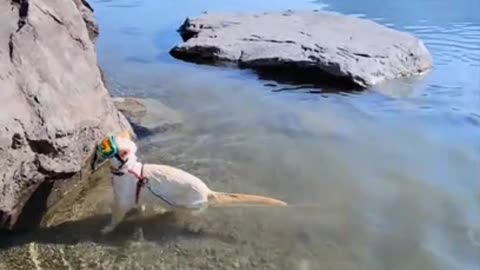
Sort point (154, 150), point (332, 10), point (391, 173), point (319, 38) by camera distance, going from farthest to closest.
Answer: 1. point (332, 10)
2. point (319, 38)
3. point (154, 150)
4. point (391, 173)

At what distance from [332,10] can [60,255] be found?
1007cm

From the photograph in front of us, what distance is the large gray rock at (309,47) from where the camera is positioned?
27.5 feet

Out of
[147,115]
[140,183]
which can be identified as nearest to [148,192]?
[140,183]

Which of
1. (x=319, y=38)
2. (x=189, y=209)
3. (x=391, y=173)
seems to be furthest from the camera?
(x=319, y=38)

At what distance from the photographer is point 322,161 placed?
569cm

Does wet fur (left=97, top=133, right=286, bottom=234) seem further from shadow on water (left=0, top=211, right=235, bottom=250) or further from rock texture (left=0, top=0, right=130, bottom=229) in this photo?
rock texture (left=0, top=0, right=130, bottom=229)

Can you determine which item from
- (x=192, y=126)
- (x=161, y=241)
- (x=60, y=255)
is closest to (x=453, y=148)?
(x=192, y=126)

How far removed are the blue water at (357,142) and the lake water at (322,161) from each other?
14mm

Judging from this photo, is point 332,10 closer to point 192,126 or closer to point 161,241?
point 192,126

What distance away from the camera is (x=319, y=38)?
9430 millimetres

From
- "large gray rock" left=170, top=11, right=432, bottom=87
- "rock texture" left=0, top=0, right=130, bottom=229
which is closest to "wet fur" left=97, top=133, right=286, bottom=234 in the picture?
"rock texture" left=0, top=0, right=130, bottom=229

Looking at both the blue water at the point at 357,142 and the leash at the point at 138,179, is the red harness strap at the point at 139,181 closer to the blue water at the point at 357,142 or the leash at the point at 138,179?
the leash at the point at 138,179

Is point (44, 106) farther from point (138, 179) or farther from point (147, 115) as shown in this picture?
point (147, 115)

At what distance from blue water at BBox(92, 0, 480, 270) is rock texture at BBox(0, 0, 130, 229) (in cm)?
92
